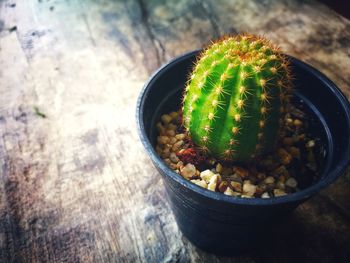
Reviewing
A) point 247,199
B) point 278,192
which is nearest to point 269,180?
point 278,192

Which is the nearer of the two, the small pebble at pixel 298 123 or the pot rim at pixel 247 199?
the pot rim at pixel 247 199

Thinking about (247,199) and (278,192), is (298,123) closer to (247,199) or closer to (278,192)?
(278,192)

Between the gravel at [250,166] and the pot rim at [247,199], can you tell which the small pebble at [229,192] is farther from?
the pot rim at [247,199]

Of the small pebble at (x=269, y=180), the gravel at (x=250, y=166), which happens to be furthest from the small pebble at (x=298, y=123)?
the small pebble at (x=269, y=180)

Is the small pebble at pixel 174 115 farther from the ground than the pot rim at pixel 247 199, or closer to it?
closer to it

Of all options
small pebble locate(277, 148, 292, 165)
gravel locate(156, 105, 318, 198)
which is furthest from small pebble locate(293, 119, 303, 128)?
small pebble locate(277, 148, 292, 165)

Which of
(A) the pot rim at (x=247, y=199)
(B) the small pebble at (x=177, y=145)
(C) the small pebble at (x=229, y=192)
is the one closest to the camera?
(A) the pot rim at (x=247, y=199)
